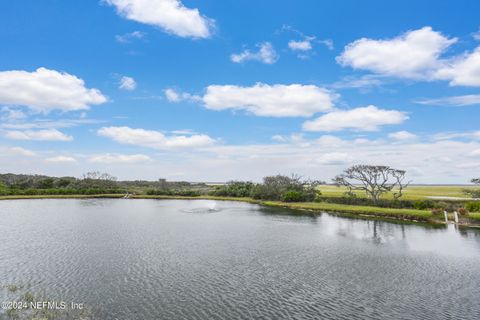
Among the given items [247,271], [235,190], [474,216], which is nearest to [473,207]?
[474,216]

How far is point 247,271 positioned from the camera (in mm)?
27844

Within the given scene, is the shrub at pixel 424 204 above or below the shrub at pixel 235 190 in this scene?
below

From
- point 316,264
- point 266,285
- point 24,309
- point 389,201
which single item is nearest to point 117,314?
point 24,309

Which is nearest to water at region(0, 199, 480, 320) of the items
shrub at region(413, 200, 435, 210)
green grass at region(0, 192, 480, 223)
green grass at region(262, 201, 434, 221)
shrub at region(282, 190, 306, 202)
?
green grass at region(0, 192, 480, 223)

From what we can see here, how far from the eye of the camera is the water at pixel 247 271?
790 inches

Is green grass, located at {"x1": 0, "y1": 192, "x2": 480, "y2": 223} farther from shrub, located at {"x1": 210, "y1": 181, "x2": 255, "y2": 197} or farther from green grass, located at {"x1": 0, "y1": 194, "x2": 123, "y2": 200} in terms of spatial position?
shrub, located at {"x1": 210, "y1": 181, "x2": 255, "y2": 197}

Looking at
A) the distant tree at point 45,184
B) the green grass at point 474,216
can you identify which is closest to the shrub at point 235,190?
the distant tree at point 45,184

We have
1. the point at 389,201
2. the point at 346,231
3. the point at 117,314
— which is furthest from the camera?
the point at 389,201

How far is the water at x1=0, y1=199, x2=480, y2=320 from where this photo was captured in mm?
20062

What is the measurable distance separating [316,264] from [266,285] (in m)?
8.16

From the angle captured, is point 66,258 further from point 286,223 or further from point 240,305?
point 286,223

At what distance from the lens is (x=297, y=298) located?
71.5 ft

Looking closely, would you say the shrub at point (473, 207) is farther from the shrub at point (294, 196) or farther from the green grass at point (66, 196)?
the green grass at point (66, 196)

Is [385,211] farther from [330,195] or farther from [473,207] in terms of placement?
[330,195]
